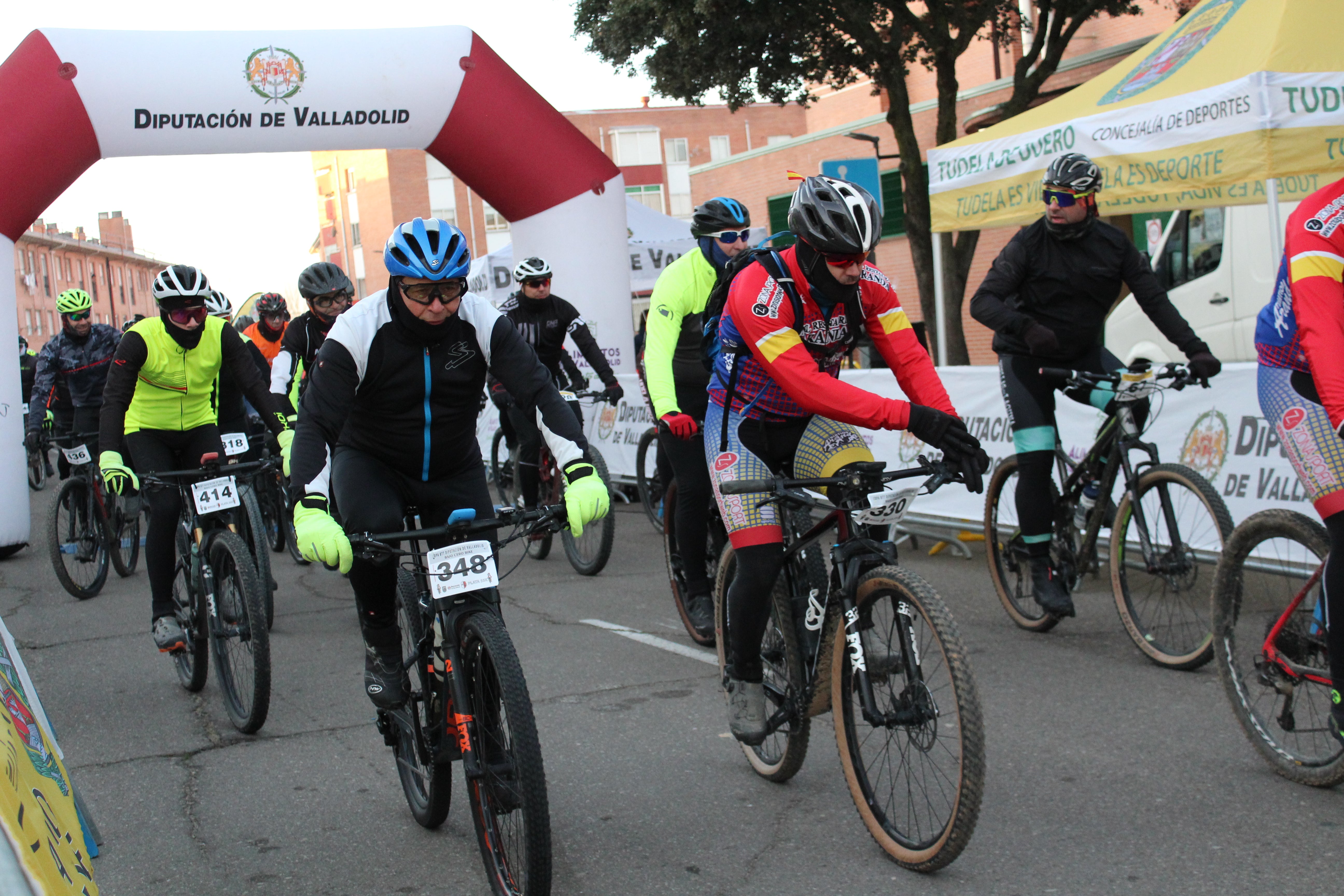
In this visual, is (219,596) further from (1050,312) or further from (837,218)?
(1050,312)

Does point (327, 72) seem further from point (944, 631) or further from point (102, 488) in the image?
point (944, 631)

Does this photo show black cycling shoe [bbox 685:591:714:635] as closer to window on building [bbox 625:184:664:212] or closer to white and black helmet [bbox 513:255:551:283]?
white and black helmet [bbox 513:255:551:283]

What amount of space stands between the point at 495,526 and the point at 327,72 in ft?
33.1

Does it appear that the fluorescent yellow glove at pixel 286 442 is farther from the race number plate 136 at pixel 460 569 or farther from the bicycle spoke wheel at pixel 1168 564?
the bicycle spoke wheel at pixel 1168 564

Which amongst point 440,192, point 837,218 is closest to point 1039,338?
point 837,218

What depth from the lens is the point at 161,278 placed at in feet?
20.4

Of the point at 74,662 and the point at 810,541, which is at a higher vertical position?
the point at 810,541

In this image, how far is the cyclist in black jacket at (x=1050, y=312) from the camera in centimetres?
569

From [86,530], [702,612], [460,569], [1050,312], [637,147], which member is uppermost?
[637,147]

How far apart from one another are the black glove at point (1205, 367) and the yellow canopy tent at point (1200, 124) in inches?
98.6

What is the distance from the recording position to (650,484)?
1013 centimetres

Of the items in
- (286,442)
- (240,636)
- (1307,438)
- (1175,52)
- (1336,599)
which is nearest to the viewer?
(1336,599)

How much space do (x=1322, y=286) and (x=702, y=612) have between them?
11.5 feet

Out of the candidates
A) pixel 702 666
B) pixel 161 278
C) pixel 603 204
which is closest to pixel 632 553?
pixel 702 666
